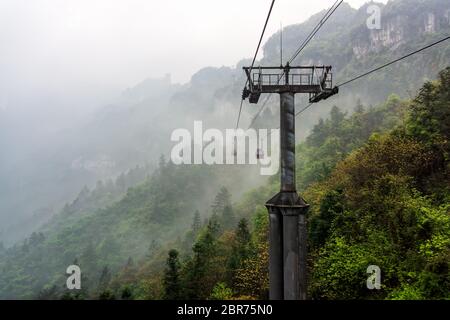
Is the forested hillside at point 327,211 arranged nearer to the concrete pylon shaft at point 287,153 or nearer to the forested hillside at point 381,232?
the forested hillside at point 381,232

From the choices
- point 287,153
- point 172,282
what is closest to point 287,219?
point 287,153

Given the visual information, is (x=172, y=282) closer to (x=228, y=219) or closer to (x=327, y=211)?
(x=327, y=211)

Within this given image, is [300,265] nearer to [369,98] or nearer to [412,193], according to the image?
[412,193]

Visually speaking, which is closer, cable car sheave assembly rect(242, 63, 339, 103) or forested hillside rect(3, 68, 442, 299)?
cable car sheave assembly rect(242, 63, 339, 103)

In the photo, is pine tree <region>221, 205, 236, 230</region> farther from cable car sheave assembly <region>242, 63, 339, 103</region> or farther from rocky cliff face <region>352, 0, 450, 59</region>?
rocky cliff face <region>352, 0, 450, 59</region>

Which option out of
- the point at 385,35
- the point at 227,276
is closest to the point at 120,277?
the point at 227,276

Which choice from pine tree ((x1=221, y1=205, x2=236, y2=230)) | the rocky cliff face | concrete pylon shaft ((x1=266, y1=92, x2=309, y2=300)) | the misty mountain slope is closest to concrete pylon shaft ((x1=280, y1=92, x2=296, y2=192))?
concrete pylon shaft ((x1=266, y1=92, x2=309, y2=300))

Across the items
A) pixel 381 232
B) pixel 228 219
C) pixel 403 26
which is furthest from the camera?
pixel 403 26

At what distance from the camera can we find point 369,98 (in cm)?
12469

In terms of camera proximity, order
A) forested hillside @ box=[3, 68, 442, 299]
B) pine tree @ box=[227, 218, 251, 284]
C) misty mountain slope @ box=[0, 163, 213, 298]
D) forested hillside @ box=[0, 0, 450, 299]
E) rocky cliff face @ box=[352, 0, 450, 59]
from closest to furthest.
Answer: forested hillside @ box=[3, 68, 442, 299] < forested hillside @ box=[0, 0, 450, 299] < pine tree @ box=[227, 218, 251, 284] < misty mountain slope @ box=[0, 163, 213, 298] < rocky cliff face @ box=[352, 0, 450, 59]

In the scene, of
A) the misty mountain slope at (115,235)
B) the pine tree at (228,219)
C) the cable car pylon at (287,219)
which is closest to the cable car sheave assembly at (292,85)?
the cable car pylon at (287,219)

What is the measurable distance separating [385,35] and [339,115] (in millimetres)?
92271
